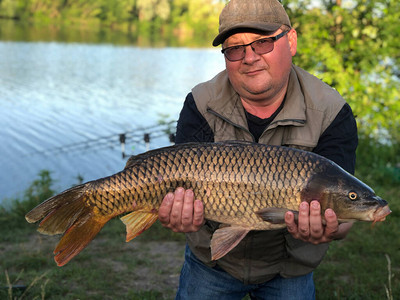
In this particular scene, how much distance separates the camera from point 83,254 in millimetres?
3467

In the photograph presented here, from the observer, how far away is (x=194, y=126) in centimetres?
183

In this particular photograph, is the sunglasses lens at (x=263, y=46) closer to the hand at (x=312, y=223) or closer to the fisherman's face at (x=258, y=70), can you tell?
the fisherman's face at (x=258, y=70)

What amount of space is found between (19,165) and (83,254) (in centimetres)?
411

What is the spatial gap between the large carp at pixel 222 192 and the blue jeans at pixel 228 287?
0.25m

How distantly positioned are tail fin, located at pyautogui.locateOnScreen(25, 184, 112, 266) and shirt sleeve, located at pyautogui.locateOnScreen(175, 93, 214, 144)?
427 mm

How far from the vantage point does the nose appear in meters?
1.68

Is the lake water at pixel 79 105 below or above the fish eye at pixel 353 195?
below

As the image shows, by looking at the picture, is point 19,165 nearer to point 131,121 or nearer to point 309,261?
point 131,121

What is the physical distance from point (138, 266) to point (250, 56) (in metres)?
2.08

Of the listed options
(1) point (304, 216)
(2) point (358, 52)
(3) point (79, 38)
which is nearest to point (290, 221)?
(1) point (304, 216)

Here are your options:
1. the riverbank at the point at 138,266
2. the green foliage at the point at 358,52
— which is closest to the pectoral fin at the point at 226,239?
the riverbank at the point at 138,266

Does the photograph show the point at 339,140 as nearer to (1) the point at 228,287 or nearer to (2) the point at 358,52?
(1) the point at 228,287

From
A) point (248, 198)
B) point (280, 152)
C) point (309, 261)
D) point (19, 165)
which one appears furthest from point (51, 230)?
point (19, 165)

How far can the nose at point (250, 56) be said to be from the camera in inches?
66.1
